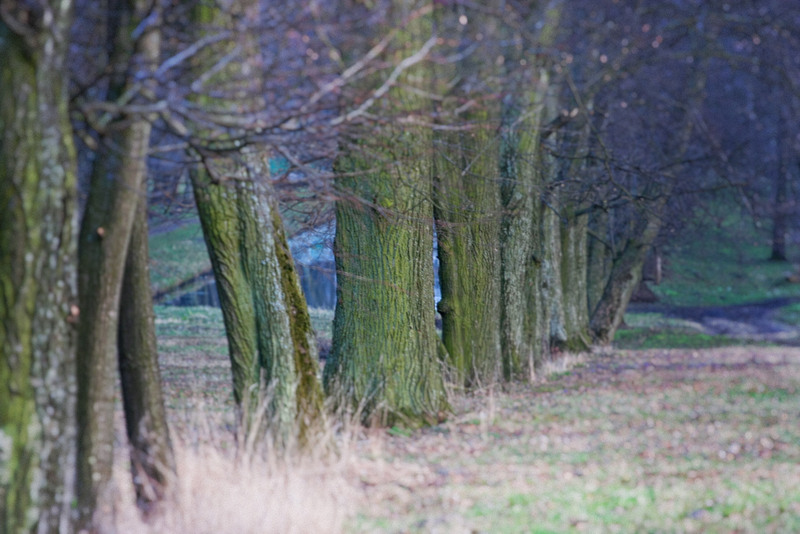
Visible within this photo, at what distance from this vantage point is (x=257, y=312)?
796 centimetres

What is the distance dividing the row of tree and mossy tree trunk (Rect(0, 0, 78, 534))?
0.01m

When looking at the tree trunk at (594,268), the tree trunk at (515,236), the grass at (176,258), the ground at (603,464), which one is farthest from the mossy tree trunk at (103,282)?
the grass at (176,258)

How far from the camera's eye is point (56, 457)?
15.7 ft

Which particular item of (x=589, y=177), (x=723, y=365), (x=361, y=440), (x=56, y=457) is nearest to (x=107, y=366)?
(x=56, y=457)

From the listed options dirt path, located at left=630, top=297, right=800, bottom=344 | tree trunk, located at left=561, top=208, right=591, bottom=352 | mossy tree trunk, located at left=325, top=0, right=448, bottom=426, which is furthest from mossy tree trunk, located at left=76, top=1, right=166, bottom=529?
dirt path, located at left=630, top=297, right=800, bottom=344

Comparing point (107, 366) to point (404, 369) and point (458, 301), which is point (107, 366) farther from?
point (458, 301)

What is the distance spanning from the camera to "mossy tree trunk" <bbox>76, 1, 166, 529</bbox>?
5340mm

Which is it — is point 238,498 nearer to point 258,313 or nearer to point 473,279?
point 258,313

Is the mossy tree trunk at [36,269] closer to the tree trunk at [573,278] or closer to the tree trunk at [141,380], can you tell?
the tree trunk at [141,380]

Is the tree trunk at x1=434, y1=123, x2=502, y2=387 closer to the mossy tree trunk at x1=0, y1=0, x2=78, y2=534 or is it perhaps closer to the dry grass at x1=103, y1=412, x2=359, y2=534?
the dry grass at x1=103, y1=412, x2=359, y2=534

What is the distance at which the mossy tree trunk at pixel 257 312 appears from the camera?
7.76 metres

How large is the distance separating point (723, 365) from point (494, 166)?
6.30m

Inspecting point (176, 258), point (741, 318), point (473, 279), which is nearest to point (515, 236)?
point (473, 279)

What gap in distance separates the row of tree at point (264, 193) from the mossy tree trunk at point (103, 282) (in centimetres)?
2
